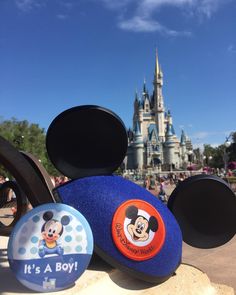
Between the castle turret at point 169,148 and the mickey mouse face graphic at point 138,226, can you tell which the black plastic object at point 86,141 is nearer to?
the mickey mouse face graphic at point 138,226

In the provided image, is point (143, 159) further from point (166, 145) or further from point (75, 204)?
point (75, 204)

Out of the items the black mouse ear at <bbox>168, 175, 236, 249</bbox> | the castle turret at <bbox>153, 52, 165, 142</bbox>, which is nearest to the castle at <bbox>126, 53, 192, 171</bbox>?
the castle turret at <bbox>153, 52, 165, 142</bbox>

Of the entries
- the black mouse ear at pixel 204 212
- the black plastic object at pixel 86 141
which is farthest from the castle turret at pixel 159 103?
the black plastic object at pixel 86 141

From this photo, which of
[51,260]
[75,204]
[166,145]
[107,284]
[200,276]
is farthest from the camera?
[166,145]

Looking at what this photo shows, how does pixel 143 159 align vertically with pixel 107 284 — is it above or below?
above

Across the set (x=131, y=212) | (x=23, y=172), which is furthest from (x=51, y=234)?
(x=131, y=212)

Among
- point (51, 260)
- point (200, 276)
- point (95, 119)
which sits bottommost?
point (200, 276)

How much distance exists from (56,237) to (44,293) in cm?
65

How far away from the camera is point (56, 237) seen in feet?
14.8

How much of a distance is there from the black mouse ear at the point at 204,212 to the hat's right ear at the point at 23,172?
2.06 m

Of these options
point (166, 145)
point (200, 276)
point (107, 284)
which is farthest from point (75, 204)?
point (166, 145)

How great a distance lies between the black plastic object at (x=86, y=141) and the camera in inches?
215

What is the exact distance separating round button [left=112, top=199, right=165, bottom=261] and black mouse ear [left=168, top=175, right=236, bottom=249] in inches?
36.6

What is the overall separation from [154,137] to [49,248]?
109 metres
